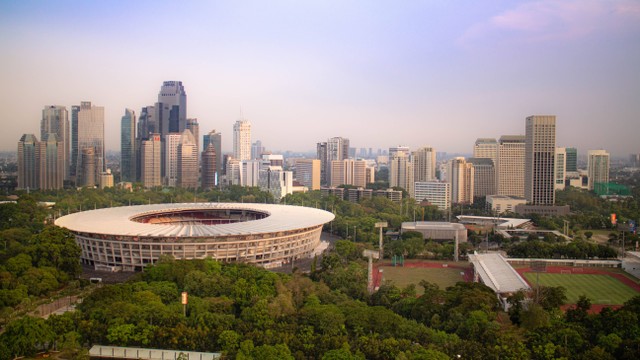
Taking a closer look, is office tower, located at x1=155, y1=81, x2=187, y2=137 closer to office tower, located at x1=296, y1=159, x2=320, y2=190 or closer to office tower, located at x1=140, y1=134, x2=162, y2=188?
office tower, located at x1=140, y1=134, x2=162, y2=188

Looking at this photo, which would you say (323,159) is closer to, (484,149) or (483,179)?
(484,149)

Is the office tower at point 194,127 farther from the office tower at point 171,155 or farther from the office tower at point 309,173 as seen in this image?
the office tower at point 309,173

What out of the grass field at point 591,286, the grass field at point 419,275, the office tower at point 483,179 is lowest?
the grass field at point 419,275

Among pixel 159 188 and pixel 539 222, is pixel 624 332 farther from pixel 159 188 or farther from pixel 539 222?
pixel 159 188

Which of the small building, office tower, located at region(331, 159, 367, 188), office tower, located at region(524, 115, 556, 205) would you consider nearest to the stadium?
the small building

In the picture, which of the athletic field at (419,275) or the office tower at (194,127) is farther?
the office tower at (194,127)

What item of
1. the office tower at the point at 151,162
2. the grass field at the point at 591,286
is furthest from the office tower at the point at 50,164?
the grass field at the point at 591,286

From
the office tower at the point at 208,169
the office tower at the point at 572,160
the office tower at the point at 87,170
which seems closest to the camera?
the office tower at the point at 87,170

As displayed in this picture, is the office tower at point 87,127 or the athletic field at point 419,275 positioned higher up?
the office tower at point 87,127
